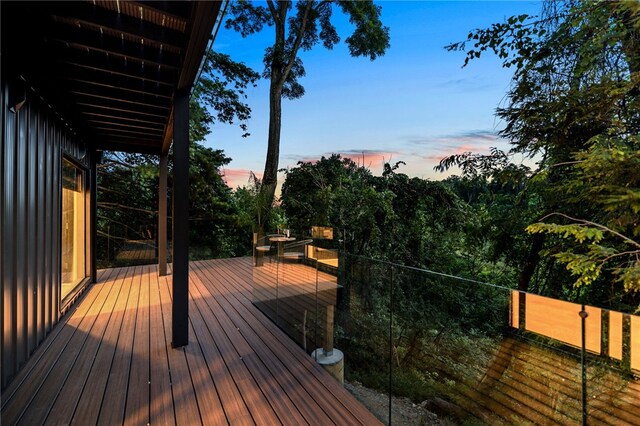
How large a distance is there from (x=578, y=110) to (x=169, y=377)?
17.4 feet

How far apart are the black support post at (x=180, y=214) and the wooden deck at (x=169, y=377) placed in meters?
0.28

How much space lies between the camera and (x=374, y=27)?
1016 centimetres

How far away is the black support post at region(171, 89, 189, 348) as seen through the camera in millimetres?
2852

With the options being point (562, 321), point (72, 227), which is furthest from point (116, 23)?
point (72, 227)

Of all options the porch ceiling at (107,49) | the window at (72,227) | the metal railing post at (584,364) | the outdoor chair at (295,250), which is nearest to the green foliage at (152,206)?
the window at (72,227)

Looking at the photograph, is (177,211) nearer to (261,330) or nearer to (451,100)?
(261,330)

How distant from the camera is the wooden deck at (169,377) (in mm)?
1912

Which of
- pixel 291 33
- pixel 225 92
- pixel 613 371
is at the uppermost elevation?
pixel 291 33

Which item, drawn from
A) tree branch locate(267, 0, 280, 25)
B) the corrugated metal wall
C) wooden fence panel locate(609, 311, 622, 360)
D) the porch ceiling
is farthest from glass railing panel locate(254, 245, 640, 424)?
tree branch locate(267, 0, 280, 25)

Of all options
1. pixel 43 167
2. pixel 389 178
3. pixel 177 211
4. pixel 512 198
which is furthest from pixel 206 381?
pixel 389 178

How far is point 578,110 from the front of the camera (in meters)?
3.63

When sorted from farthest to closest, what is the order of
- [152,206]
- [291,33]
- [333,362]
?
[291,33] → [152,206] → [333,362]

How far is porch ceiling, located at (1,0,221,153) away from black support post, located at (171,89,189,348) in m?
0.25

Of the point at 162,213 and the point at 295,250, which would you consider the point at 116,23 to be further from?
the point at 162,213
